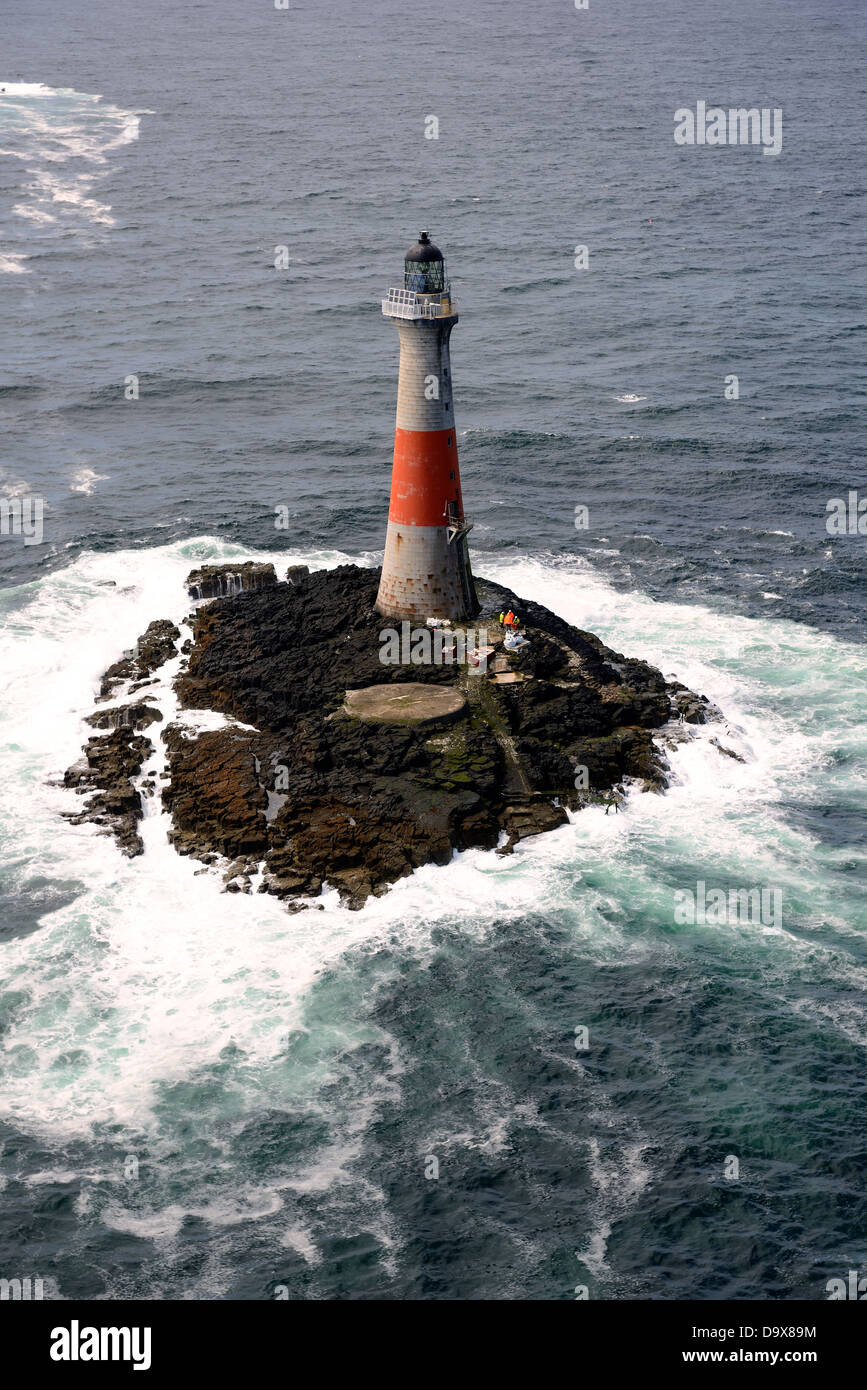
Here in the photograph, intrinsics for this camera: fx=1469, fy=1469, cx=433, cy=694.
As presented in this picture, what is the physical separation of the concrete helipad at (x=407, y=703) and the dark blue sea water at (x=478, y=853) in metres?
6.78

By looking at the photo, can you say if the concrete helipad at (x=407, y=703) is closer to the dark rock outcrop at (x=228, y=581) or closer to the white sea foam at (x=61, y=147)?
the dark rock outcrop at (x=228, y=581)

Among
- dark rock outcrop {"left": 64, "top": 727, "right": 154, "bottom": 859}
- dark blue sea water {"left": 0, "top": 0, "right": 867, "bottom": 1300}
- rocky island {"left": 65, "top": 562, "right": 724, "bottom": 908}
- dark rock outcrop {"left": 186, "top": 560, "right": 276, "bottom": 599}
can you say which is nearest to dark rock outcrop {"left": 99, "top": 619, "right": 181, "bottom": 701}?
rocky island {"left": 65, "top": 562, "right": 724, "bottom": 908}

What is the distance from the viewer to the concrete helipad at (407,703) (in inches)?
2238

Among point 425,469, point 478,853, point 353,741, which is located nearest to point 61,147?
point 425,469

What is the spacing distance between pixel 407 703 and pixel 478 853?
7.96 metres

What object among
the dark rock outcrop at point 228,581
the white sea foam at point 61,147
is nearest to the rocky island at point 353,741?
the dark rock outcrop at point 228,581

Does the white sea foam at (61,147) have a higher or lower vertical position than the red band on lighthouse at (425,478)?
higher

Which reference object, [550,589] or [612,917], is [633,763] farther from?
[550,589]

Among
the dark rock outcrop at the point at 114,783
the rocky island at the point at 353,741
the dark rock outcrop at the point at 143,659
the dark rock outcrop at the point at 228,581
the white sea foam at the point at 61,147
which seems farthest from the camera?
the white sea foam at the point at 61,147

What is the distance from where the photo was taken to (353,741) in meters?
56.2

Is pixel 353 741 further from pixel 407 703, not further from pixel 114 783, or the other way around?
pixel 114 783

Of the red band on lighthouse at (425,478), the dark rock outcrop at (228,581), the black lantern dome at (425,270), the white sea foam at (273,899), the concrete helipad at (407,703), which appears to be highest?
the black lantern dome at (425,270)

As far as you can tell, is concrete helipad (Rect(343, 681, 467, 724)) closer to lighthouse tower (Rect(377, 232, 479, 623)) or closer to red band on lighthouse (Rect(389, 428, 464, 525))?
lighthouse tower (Rect(377, 232, 479, 623))
